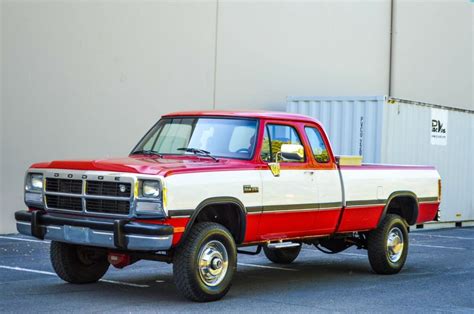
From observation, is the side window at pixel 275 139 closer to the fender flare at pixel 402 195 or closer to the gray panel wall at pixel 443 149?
the fender flare at pixel 402 195

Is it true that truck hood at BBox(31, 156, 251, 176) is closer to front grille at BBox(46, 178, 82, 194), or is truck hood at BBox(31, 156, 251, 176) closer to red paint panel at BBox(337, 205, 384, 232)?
front grille at BBox(46, 178, 82, 194)

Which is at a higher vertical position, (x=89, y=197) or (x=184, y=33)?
(x=184, y=33)

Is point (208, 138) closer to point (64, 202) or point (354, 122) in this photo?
point (64, 202)

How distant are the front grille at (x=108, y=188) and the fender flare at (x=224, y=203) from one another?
680mm

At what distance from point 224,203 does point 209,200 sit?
280mm

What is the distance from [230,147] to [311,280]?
2.31 metres

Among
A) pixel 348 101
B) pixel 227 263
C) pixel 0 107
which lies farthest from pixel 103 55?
pixel 227 263

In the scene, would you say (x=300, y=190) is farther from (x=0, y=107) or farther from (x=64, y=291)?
(x=0, y=107)

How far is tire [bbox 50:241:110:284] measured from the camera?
10.2 metres

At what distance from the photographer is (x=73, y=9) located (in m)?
17.1

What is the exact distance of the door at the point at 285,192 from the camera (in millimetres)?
10172

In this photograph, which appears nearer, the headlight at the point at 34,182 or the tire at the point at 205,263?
the tire at the point at 205,263

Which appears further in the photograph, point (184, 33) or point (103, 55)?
point (184, 33)

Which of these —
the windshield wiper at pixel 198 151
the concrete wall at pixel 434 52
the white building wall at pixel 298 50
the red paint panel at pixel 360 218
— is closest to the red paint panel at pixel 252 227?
the windshield wiper at pixel 198 151
